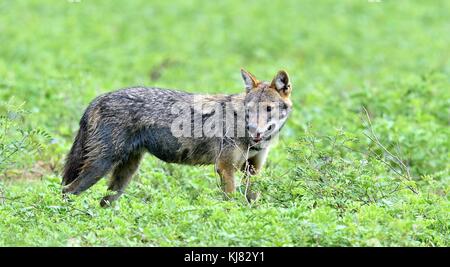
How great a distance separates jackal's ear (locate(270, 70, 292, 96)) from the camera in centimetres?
1038

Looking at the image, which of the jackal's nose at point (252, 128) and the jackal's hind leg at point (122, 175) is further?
the jackal's hind leg at point (122, 175)

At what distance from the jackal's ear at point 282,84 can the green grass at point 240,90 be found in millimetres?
503

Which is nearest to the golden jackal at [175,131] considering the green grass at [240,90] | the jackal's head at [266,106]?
the jackal's head at [266,106]

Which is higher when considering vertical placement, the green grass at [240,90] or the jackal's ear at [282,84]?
the jackal's ear at [282,84]

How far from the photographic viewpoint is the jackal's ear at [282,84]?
34.1ft

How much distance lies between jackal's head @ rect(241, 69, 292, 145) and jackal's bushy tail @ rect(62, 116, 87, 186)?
1.87 m

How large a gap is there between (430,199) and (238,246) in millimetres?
2369

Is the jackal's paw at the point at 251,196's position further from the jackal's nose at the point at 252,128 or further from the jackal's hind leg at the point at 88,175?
the jackal's hind leg at the point at 88,175

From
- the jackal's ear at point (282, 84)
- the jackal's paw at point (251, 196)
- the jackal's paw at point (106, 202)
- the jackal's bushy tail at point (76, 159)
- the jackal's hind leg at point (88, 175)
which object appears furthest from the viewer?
the jackal's ear at point (282, 84)

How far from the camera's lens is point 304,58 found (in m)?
22.0

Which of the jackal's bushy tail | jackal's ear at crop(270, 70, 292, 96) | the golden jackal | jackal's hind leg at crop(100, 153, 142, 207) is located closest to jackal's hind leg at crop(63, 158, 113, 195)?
the golden jackal

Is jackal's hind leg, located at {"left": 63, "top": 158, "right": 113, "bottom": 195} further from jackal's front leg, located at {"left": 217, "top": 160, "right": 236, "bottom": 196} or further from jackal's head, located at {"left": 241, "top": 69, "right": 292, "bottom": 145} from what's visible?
jackal's head, located at {"left": 241, "top": 69, "right": 292, "bottom": 145}
